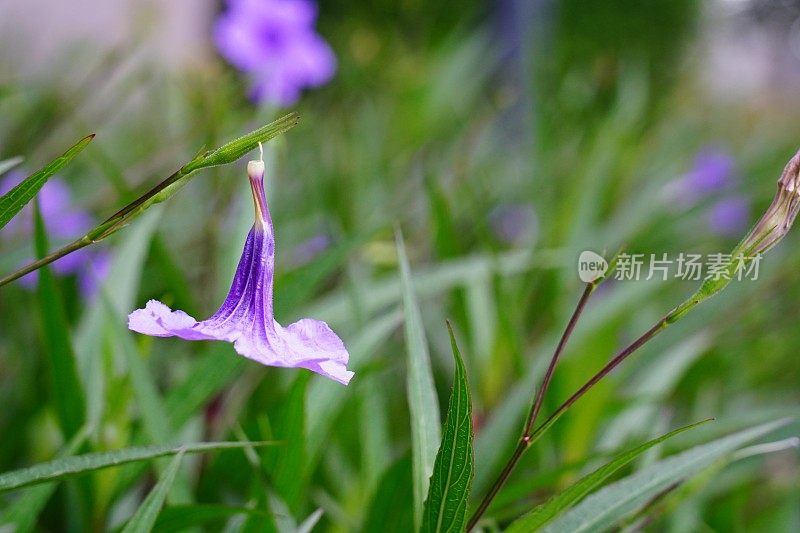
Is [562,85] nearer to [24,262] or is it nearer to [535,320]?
[535,320]

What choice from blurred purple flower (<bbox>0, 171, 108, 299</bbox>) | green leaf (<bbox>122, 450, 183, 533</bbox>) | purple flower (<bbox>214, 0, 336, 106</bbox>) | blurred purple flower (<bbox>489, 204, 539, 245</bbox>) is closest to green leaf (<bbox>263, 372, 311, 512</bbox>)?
green leaf (<bbox>122, 450, 183, 533</bbox>)

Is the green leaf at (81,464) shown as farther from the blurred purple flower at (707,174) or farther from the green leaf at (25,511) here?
the blurred purple flower at (707,174)

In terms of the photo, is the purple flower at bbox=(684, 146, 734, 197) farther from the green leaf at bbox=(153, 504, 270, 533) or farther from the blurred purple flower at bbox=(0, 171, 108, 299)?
the green leaf at bbox=(153, 504, 270, 533)

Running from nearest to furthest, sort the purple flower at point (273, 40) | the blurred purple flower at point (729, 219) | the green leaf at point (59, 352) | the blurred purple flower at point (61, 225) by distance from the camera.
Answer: the green leaf at point (59, 352)
the blurred purple flower at point (61, 225)
the purple flower at point (273, 40)
the blurred purple flower at point (729, 219)

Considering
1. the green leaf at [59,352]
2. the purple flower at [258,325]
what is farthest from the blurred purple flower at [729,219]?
the purple flower at [258,325]

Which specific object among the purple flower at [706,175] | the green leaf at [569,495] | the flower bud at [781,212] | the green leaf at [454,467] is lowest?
the green leaf at [569,495]
